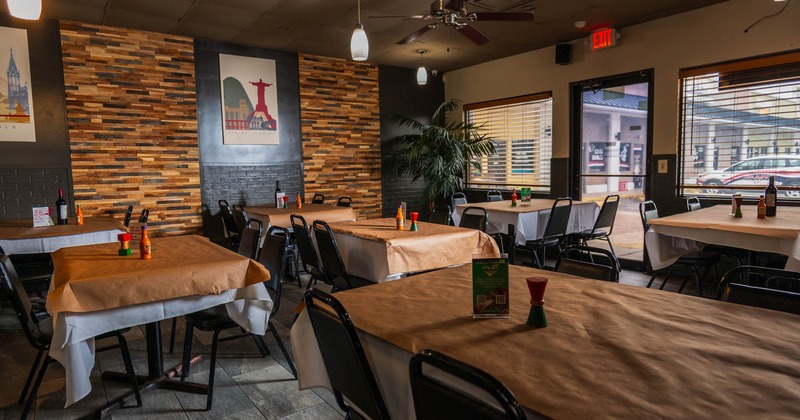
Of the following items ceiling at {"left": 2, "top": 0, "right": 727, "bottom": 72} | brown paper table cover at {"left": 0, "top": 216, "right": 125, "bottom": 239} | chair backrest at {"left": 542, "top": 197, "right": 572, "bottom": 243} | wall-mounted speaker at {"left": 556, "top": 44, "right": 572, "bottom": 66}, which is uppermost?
ceiling at {"left": 2, "top": 0, "right": 727, "bottom": 72}

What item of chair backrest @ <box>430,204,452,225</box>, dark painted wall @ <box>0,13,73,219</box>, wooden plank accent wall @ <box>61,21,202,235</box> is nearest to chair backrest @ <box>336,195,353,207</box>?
chair backrest @ <box>430,204,452,225</box>

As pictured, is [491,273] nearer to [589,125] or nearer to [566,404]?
[566,404]

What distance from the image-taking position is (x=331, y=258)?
11.7ft

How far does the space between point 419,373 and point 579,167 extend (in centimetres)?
615

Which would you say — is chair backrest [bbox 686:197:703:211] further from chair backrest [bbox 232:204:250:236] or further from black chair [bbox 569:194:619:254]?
chair backrest [bbox 232:204:250:236]

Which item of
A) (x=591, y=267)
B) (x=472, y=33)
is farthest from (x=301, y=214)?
(x=591, y=267)

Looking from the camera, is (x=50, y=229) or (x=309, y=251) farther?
(x=50, y=229)

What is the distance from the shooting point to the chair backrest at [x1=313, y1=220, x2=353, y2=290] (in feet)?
11.3

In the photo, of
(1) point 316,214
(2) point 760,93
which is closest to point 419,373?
(1) point 316,214

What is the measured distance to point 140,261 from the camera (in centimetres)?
265

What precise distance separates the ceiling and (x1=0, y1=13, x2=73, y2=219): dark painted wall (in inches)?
12.9

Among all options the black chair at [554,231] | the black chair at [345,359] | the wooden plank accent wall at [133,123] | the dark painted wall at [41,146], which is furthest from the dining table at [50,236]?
the black chair at [554,231]

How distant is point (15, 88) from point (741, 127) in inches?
310

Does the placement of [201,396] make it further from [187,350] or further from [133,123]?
[133,123]
